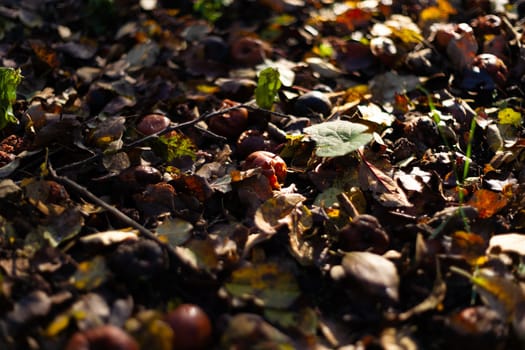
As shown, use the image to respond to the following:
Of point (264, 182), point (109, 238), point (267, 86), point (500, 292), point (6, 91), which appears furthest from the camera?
point (267, 86)

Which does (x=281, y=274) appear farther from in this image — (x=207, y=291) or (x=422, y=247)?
(x=422, y=247)

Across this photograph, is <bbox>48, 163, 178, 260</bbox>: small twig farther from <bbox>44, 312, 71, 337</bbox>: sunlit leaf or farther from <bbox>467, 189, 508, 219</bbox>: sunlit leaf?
<bbox>467, 189, 508, 219</bbox>: sunlit leaf

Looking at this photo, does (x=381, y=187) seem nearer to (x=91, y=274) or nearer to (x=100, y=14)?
(x=91, y=274)

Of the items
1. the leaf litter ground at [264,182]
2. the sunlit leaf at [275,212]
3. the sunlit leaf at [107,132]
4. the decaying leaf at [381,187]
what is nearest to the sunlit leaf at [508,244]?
the leaf litter ground at [264,182]

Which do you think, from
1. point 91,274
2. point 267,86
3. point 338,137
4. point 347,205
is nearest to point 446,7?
point 267,86

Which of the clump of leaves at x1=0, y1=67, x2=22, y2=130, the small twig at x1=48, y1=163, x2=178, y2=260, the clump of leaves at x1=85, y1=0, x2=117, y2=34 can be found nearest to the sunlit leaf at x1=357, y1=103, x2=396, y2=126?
the small twig at x1=48, y1=163, x2=178, y2=260

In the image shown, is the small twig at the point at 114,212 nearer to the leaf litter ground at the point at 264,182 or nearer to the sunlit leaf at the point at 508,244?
the leaf litter ground at the point at 264,182
